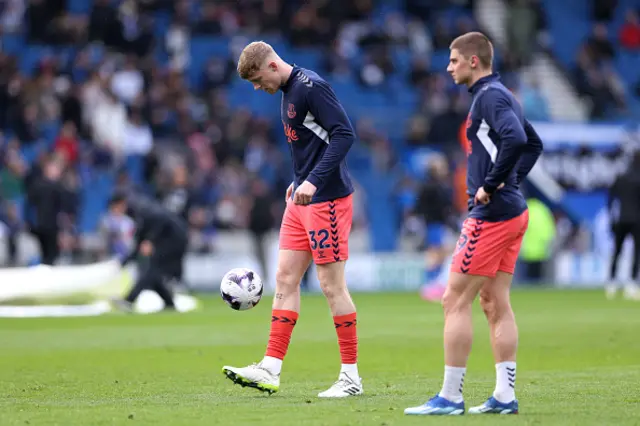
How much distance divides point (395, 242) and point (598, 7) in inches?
551

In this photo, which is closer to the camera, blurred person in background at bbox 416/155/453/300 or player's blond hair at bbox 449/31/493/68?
player's blond hair at bbox 449/31/493/68

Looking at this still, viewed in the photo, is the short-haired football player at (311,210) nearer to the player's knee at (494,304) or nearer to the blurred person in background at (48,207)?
the player's knee at (494,304)

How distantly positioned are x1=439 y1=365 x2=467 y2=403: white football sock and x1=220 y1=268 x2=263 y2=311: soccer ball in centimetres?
251

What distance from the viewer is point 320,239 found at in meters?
8.95

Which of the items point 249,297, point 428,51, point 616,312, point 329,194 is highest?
point 428,51

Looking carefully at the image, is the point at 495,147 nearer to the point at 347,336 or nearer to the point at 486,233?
the point at 486,233

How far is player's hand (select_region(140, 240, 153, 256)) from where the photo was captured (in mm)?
19266

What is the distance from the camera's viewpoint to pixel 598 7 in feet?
129

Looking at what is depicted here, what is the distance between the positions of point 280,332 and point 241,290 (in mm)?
804

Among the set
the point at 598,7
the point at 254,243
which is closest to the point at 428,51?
the point at 598,7

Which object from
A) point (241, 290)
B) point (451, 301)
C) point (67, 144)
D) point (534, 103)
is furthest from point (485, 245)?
point (534, 103)

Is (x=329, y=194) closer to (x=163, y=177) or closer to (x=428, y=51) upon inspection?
(x=163, y=177)

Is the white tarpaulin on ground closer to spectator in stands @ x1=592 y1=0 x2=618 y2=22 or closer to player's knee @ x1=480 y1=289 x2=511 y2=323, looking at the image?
player's knee @ x1=480 y1=289 x2=511 y2=323

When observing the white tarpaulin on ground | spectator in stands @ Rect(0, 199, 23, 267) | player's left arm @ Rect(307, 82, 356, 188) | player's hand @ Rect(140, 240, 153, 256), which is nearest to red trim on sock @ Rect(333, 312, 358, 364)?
player's left arm @ Rect(307, 82, 356, 188)
